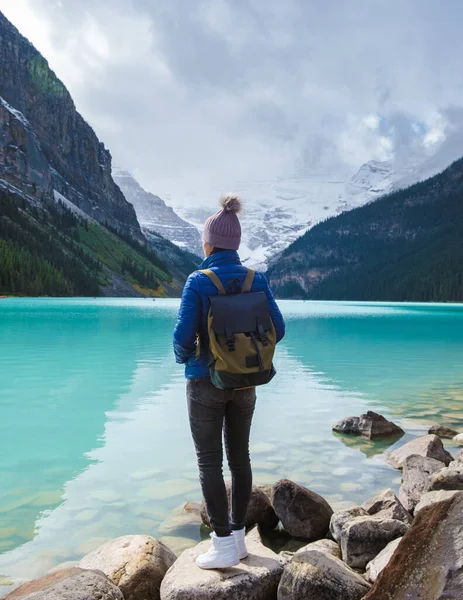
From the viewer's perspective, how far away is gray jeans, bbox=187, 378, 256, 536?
4684 millimetres

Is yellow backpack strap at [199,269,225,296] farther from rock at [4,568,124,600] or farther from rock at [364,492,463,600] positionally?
rock at [4,568,124,600]

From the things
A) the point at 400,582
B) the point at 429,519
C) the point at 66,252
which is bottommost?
the point at 400,582

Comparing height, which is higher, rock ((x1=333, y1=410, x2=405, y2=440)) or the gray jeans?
the gray jeans

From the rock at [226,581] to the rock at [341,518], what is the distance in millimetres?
1322

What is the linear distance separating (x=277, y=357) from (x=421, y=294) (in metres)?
181

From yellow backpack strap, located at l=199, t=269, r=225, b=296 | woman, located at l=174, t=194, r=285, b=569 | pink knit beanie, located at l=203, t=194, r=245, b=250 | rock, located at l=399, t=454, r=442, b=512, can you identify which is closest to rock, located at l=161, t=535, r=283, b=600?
woman, located at l=174, t=194, r=285, b=569

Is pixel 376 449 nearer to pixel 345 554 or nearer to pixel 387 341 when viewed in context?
pixel 345 554

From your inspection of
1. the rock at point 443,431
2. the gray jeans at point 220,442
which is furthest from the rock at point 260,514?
the rock at point 443,431

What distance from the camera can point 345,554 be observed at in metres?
5.65

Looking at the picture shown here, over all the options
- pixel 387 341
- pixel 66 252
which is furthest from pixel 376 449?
pixel 66 252

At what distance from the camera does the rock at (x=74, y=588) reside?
402cm

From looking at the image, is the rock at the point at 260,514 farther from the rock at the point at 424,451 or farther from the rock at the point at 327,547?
the rock at the point at 424,451

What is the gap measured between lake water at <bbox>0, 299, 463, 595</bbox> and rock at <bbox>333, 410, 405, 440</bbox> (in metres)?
0.33

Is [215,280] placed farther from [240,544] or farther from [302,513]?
[302,513]
